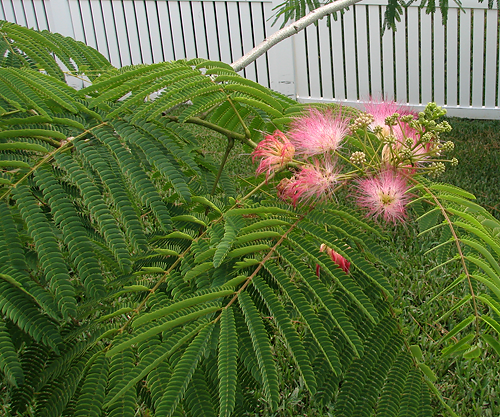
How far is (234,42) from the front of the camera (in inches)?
264

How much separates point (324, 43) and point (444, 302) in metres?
4.64

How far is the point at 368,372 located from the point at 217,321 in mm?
340

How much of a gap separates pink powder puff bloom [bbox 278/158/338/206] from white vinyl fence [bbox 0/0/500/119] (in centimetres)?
488

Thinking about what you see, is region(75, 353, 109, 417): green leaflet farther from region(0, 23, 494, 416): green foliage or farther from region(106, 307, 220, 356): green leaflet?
region(106, 307, 220, 356): green leaflet

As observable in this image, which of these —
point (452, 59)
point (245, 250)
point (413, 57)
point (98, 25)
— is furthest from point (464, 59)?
point (245, 250)

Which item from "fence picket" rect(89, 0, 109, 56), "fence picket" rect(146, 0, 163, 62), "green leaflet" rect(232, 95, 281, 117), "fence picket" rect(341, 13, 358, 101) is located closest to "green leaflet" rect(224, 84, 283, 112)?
"green leaflet" rect(232, 95, 281, 117)

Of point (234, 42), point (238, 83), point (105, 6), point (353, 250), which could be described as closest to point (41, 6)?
point (105, 6)

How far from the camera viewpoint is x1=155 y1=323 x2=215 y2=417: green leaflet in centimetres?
75

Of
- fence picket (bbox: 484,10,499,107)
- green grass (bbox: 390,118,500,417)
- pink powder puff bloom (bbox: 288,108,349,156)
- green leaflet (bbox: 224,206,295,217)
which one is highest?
pink powder puff bloom (bbox: 288,108,349,156)

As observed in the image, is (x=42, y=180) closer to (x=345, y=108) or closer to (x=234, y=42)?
(x=345, y=108)

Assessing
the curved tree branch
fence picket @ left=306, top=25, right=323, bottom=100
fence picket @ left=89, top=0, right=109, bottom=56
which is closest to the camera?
the curved tree branch

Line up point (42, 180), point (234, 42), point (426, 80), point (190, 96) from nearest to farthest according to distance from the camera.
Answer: point (42, 180)
point (190, 96)
point (426, 80)
point (234, 42)

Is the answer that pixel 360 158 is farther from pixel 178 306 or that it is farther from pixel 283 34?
pixel 283 34

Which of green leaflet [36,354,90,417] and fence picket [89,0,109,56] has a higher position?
fence picket [89,0,109,56]
